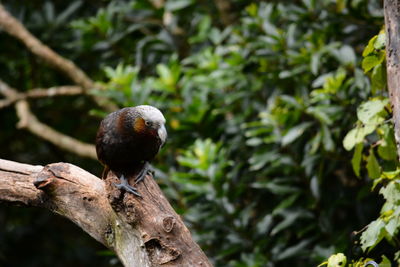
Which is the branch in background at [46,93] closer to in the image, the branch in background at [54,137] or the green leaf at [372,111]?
the branch in background at [54,137]

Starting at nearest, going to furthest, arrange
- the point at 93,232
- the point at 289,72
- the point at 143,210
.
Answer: the point at 143,210
the point at 93,232
the point at 289,72

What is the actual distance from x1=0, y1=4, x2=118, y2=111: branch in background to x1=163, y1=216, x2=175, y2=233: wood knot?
251 cm

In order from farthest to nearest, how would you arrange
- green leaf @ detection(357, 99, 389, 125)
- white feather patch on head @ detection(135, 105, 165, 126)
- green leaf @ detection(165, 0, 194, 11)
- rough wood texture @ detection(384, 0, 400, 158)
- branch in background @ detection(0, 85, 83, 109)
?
1. branch in background @ detection(0, 85, 83, 109)
2. green leaf @ detection(165, 0, 194, 11)
3. white feather patch on head @ detection(135, 105, 165, 126)
4. green leaf @ detection(357, 99, 389, 125)
5. rough wood texture @ detection(384, 0, 400, 158)

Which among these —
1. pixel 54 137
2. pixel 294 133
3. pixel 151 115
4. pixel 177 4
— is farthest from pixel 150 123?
pixel 54 137

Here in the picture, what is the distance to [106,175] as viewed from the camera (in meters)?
2.61

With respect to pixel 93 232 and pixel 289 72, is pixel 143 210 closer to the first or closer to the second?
pixel 93 232

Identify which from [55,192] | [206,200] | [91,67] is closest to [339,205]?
[206,200]

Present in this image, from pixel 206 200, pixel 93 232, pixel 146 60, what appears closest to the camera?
pixel 93 232

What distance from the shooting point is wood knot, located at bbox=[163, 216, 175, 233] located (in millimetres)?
2211

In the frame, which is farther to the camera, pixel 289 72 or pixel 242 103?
pixel 242 103

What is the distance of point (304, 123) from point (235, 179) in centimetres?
62

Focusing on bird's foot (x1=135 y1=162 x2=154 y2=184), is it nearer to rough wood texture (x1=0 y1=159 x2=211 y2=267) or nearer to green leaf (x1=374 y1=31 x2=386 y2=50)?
rough wood texture (x1=0 y1=159 x2=211 y2=267)

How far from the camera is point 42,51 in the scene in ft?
15.1

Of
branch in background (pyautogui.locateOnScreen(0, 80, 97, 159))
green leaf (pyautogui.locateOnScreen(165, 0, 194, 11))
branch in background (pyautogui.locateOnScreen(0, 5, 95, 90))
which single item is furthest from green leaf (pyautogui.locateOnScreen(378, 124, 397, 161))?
branch in background (pyautogui.locateOnScreen(0, 5, 95, 90))
